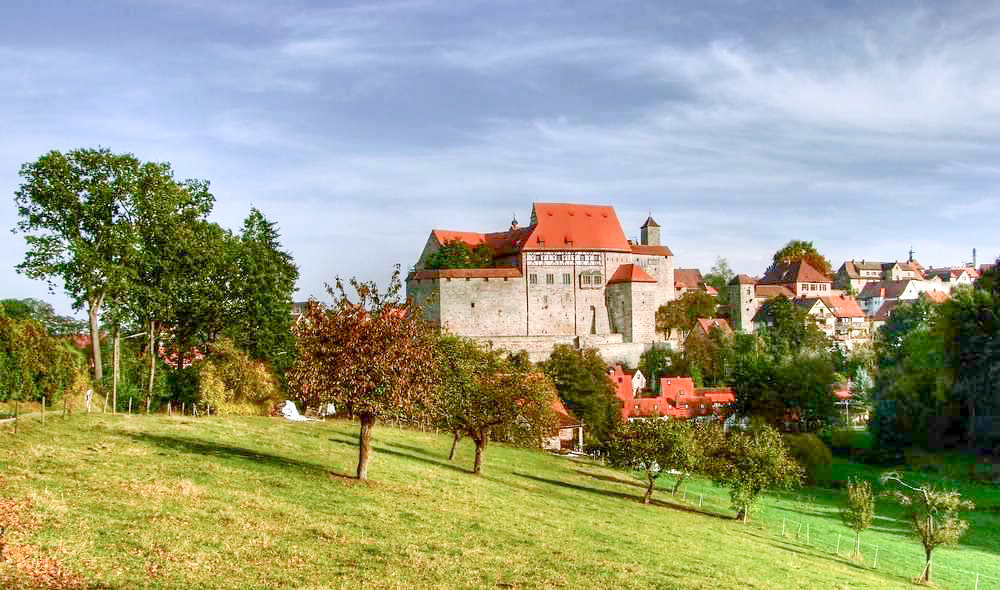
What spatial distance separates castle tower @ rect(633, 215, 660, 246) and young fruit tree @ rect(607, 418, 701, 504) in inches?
3373

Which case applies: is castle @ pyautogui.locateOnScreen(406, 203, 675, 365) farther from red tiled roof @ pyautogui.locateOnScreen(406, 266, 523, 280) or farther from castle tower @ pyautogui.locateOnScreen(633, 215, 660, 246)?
castle tower @ pyautogui.locateOnScreen(633, 215, 660, 246)

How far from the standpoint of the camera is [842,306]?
132 m

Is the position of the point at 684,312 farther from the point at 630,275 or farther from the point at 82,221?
the point at 82,221

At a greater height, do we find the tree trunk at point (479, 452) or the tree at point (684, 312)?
the tree at point (684, 312)

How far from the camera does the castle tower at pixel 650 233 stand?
404 ft

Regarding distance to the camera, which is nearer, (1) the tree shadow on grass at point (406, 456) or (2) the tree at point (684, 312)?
(1) the tree shadow on grass at point (406, 456)

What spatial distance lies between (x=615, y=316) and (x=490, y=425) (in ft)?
219

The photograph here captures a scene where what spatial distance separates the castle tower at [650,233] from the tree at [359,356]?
10190 cm

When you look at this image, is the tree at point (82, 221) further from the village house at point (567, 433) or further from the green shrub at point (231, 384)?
the village house at point (567, 433)

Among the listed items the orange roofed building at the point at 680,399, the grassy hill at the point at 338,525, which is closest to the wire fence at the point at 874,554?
the grassy hill at the point at 338,525

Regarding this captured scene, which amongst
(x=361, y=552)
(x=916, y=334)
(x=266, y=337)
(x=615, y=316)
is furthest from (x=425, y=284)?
(x=361, y=552)

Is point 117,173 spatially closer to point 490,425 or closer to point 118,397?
point 118,397

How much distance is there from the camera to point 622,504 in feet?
111

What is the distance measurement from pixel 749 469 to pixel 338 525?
914 inches
